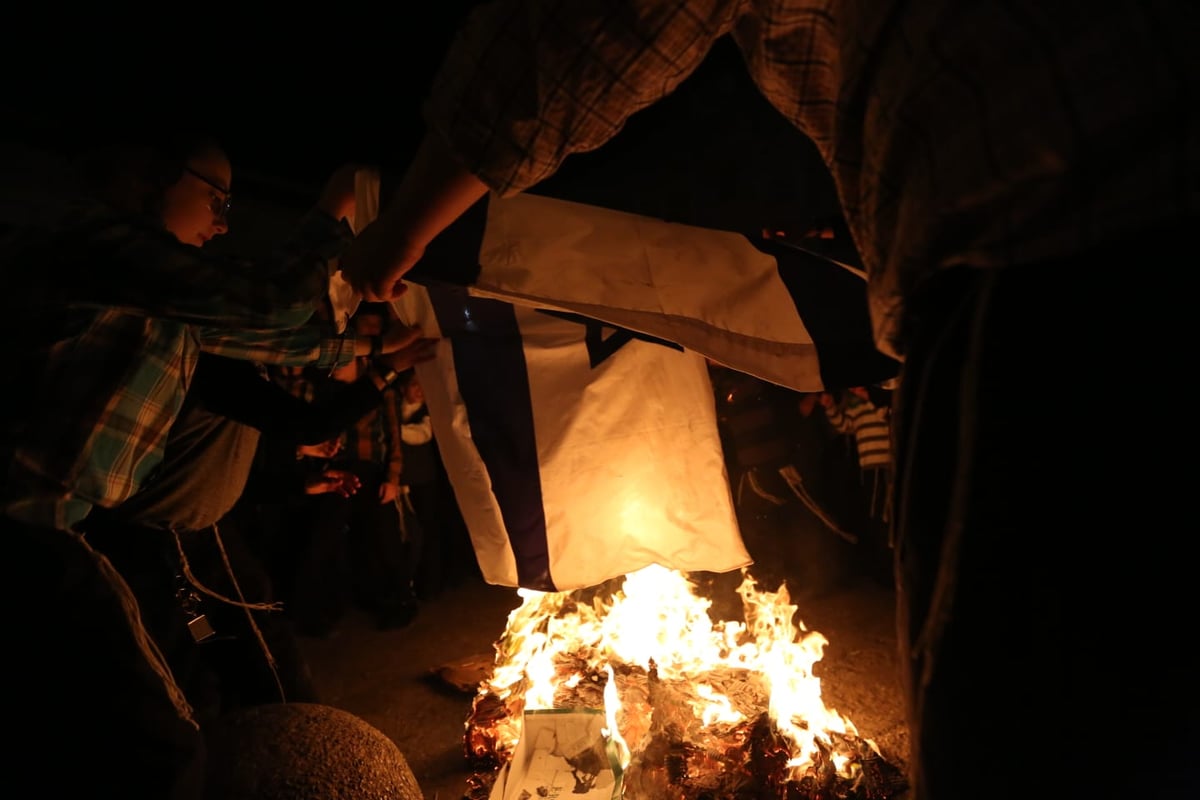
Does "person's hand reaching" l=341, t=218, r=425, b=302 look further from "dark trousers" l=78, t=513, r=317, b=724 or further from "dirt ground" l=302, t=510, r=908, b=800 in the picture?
"dirt ground" l=302, t=510, r=908, b=800

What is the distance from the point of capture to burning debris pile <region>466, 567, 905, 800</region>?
307cm

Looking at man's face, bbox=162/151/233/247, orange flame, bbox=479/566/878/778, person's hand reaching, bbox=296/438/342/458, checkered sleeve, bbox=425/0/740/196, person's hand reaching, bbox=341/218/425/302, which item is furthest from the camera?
person's hand reaching, bbox=296/438/342/458

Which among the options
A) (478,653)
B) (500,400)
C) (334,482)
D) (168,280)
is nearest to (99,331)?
(168,280)

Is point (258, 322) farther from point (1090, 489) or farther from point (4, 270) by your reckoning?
point (1090, 489)

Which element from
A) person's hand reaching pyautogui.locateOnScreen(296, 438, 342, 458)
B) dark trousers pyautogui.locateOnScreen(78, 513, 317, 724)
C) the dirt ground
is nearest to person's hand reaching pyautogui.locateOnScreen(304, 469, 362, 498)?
person's hand reaching pyautogui.locateOnScreen(296, 438, 342, 458)

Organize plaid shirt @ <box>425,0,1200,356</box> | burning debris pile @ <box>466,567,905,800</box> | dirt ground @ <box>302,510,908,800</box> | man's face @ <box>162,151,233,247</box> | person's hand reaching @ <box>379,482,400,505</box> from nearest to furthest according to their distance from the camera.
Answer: plaid shirt @ <box>425,0,1200,356</box> → man's face @ <box>162,151,233,247</box> → burning debris pile @ <box>466,567,905,800</box> → dirt ground @ <box>302,510,908,800</box> → person's hand reaching @ <box>379,482,400,505</box>

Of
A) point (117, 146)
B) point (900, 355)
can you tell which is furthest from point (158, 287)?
point (900, 355)

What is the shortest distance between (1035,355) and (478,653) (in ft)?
18.0

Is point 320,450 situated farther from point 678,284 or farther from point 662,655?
point 678,284

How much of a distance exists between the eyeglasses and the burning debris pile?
2.65 m

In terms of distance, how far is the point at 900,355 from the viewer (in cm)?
85

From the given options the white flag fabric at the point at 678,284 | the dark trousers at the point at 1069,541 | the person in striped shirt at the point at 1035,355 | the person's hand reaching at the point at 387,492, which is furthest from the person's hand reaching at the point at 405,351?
the person's hand reaching at the point at 387,492

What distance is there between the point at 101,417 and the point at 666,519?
2.40 m

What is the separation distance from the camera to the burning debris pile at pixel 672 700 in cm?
307
